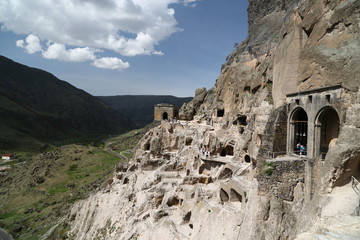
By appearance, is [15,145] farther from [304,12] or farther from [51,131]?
[304,12]

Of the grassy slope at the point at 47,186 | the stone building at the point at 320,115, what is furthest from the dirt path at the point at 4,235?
the stone building at the point at 320,115

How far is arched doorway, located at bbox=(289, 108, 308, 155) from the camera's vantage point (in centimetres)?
1758

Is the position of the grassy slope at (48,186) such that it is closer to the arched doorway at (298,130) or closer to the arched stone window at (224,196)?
the arched stone window at (224,196)

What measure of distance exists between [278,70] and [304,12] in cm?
458

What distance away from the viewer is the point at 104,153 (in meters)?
68.3

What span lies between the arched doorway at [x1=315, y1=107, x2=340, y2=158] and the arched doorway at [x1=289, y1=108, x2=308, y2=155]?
1911 millimetres

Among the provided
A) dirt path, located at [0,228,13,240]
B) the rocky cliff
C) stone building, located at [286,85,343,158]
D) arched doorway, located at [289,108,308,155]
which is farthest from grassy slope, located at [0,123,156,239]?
stone building, located at [286,85,343,158]

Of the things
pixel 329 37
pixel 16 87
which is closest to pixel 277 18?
pixel 329 37

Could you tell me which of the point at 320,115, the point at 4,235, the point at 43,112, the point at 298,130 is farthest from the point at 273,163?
the point at 43,112

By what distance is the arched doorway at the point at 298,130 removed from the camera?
17.6 metres

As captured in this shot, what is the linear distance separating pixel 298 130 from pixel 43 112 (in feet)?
508

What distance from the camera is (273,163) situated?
570 inches

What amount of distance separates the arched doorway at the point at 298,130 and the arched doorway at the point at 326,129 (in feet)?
6.27

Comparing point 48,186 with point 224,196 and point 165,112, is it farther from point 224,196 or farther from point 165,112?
point 224,196
